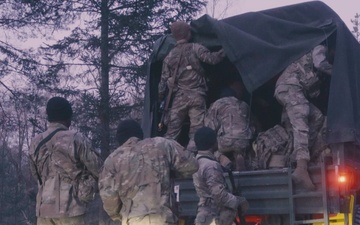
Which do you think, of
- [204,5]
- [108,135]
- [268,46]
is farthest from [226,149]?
[204,5]

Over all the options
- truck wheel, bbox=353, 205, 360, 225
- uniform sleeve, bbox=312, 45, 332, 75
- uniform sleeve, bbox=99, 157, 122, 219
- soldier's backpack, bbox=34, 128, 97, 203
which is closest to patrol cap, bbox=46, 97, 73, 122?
soldier's backpack, bbox=34, 128, 97, 203

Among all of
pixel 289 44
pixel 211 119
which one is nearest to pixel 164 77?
pixel 211 119

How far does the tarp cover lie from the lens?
7.53m

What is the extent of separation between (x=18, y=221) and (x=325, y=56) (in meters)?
15.1

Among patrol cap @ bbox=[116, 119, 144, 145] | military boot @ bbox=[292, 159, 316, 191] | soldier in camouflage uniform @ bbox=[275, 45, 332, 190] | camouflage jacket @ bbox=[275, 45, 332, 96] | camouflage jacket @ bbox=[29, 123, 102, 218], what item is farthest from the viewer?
camouflage jacket @ bbox=[275, 45, 332, 96]

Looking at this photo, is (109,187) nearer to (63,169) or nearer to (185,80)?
(63,169)

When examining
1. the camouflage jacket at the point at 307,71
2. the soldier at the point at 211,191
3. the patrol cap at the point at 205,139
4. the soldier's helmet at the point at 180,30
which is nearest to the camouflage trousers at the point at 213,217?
the soldier at the point at 211,191

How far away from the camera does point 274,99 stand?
8.70m

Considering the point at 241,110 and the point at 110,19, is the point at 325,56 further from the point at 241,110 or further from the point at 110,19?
the point at 110,19

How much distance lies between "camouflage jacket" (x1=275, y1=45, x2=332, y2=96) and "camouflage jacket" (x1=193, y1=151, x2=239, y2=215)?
51.1 inches

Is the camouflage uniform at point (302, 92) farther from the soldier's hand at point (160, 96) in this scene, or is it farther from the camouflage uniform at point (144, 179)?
the camouflage uniform at point (144, 179)

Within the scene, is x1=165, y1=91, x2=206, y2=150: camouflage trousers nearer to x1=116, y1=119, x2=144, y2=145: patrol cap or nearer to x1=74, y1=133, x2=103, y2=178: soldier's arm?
x1=74, y1=133, x2=103, y2=178: soldier's arm

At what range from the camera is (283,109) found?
27.2ft

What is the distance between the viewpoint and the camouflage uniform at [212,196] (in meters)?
7.06
